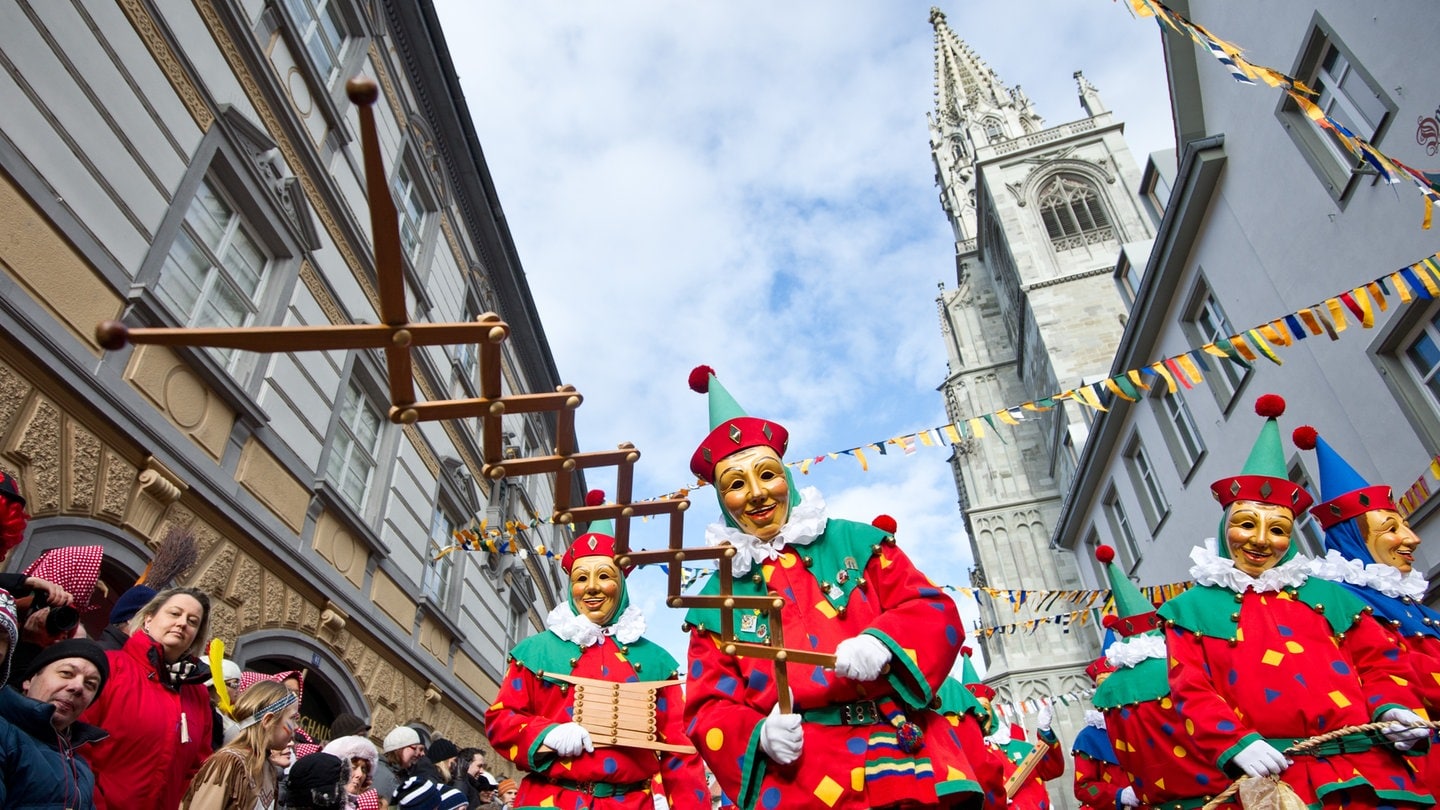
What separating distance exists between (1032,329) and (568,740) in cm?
2955

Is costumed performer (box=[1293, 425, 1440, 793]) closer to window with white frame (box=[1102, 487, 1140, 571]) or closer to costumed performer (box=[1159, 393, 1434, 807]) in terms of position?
costumed performer (box=[1159, 393, 1434, 807])

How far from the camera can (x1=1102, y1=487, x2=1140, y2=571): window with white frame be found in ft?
59.1

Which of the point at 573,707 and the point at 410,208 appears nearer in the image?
the point at 573,707

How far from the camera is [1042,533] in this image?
3309cm

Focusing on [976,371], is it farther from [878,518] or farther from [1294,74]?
[878,518]

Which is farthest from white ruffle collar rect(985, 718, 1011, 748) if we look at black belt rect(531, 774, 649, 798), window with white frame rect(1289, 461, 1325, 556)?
black belt rect(531, 774, 649, 798)

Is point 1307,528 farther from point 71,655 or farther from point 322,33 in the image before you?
point 322,33

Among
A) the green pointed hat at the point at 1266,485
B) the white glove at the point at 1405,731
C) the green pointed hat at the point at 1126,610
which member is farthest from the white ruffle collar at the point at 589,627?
the green pointed hat at the point at 1126,610

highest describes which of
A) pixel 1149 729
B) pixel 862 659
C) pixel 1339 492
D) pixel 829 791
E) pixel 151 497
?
pixel 151 497

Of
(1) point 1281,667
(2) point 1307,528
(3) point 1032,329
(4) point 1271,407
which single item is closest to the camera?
(1) point 1281,667

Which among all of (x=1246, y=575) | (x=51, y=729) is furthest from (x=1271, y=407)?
(x=51, y=729)

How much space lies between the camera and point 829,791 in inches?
111

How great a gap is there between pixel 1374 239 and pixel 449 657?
12.4 m

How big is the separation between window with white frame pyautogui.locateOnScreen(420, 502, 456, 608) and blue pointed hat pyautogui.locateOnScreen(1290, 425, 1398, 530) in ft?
32.1
